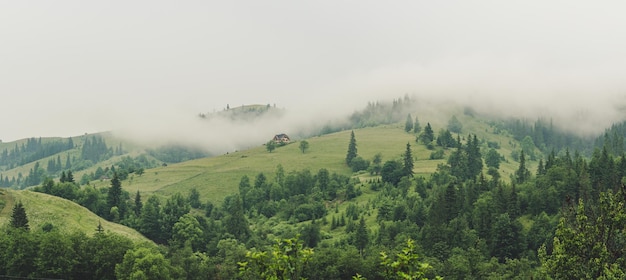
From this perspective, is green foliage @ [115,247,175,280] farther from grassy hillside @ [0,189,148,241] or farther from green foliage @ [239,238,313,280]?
green foliage @ [239,238,313,280]

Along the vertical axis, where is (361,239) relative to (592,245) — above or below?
below

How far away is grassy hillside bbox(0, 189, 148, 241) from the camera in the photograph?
161512 millimetres

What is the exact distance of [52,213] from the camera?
168 m

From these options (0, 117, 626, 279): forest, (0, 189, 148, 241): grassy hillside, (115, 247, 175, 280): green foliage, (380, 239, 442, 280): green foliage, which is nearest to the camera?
(380, 239, 442, 280): green foliage

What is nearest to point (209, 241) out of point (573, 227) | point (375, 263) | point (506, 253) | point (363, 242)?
point (363, 242)

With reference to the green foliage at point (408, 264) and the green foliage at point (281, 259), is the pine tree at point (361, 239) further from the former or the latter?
the green foliage at point (408, 264)

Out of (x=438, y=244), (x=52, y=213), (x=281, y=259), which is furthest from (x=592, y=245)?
(x=52, y=213)

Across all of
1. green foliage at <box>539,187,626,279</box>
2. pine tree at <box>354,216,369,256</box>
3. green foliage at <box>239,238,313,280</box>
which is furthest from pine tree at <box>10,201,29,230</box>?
green foliage at <box>239,238,313,280</box>

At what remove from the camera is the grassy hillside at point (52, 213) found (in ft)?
530

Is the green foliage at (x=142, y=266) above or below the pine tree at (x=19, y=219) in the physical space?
below

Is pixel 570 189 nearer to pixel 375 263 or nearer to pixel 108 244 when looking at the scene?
pixel 375 263

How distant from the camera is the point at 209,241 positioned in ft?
644

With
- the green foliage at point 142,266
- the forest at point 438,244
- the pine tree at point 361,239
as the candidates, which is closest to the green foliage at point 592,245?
the forest at point 438,244

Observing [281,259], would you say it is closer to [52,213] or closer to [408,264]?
[408,264]
